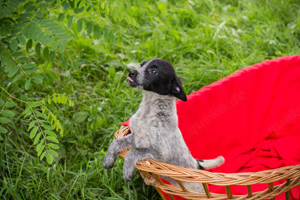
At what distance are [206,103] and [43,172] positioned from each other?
5.75 ft

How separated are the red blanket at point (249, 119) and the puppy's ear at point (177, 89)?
27.7 inches

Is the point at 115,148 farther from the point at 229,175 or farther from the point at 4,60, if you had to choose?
the point at 4,60

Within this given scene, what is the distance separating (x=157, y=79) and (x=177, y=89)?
0.17m

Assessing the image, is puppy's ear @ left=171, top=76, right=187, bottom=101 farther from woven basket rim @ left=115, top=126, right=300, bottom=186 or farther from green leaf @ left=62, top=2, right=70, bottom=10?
green leaf @ left=62, top=2, right=70, bottom=10

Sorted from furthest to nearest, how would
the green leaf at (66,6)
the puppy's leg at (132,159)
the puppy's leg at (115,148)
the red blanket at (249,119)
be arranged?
the red blanket at (249,119)
the green leaf at (66,6)
the puppy's leg at (115,148)
the puppy's leg at (132,159)

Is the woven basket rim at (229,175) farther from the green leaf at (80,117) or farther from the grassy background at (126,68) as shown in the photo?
the green leaf at (80,117)

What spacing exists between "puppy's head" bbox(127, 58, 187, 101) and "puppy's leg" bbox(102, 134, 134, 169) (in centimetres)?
46

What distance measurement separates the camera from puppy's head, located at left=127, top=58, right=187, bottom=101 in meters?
2.10

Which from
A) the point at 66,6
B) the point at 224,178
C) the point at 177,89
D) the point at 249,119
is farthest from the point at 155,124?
the point at 249,119

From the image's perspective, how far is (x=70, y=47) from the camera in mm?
3930

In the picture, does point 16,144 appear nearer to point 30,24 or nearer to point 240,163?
point 30,24

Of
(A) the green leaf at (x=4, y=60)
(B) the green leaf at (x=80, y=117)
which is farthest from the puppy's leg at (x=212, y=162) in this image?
(A) the green leaf at (x=4, y=60)

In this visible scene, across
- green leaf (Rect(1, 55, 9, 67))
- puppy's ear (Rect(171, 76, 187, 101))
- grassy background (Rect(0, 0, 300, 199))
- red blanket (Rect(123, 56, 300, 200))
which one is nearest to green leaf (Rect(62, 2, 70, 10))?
green leaf (Rect(1, 55, 9, 67))

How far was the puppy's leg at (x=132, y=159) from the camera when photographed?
2.04m
